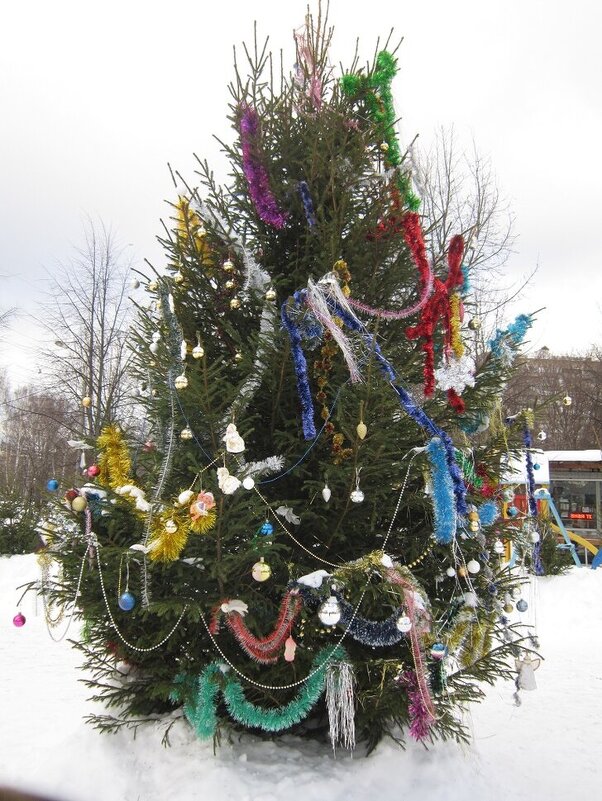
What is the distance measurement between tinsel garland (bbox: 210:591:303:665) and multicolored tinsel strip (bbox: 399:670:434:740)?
0.86 meters

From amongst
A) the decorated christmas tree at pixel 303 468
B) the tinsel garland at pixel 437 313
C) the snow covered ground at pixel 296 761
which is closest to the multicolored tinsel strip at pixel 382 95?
the decorated christmas tree at pixel 303 468

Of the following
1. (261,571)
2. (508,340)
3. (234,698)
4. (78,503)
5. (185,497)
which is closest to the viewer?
(185,497)

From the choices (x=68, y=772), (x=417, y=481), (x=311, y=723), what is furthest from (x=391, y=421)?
(x=68, y=772)

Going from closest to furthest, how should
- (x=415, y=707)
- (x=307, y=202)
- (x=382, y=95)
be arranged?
(x=415, y=707) < (x=307, y=202) < (x=382, y=95)

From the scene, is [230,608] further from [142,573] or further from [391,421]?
[391,421]

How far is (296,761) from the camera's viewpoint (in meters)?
3.61

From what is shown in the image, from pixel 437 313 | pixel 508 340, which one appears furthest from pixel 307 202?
pixel 508 340

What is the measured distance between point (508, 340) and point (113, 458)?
2765 millimetres

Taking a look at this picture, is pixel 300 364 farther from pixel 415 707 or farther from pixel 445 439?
pixel 415 707

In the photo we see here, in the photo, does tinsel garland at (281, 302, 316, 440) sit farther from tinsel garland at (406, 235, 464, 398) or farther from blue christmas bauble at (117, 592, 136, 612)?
blue christmas bauble at (117, 592, 136, 612)

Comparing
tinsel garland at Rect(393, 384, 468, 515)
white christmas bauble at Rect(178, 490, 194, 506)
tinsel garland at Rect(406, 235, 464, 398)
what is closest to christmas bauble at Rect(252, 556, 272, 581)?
white christmas bauble at Rect(178, 490, 194, 506)

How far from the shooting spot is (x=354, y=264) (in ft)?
13.0

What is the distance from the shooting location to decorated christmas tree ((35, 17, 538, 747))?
3.26 meters

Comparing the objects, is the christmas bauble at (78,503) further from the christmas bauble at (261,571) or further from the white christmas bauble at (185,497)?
the christmas bauble at (261,571)
